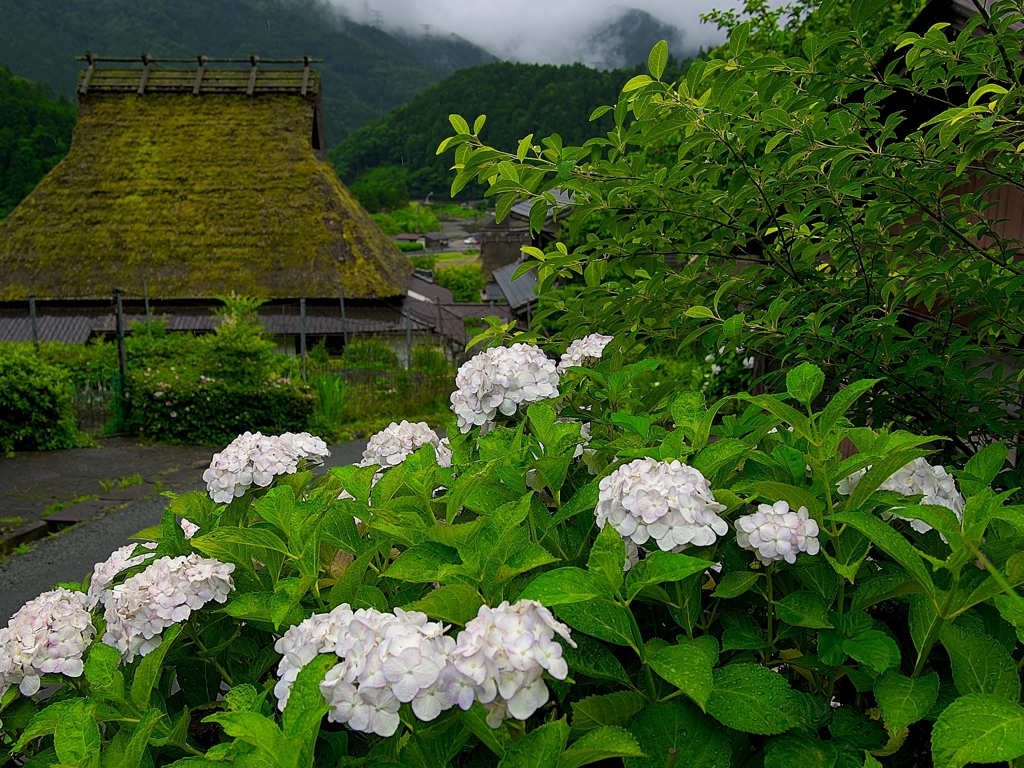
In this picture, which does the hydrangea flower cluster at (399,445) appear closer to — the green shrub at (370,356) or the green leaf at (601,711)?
the green leaf at (601,711)

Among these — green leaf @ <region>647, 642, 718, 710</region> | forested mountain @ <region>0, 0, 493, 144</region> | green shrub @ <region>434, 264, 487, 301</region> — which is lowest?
green shrub @ <region>434, 264, 487, 301</region>

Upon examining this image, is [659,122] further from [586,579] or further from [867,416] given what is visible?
[586,579]

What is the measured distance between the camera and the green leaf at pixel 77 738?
0.79m

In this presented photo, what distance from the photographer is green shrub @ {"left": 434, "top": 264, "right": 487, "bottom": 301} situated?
3594 cm

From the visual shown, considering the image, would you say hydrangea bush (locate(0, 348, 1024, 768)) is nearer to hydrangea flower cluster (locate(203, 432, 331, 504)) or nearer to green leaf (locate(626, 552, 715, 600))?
green leaf (locate(626, 552, 715, 600))

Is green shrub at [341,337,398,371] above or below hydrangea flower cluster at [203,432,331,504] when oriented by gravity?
below

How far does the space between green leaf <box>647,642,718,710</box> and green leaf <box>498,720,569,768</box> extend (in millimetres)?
126

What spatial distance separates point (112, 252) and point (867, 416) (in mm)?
17533

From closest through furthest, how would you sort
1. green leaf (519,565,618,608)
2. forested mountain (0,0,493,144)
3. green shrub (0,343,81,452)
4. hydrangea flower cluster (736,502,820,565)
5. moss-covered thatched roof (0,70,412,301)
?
green leaf (519,565,618,608)
hydrangea flower cluster (736,502,820,565)
green shrub (0,343,81,452)
moss-covered thatched roof (0,70,412,301)
forested mountain (0,0,493,144)

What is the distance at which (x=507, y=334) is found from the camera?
1954mm

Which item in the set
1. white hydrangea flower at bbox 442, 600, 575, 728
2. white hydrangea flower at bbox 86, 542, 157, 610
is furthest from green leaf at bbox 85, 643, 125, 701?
white hydrangea flower at bbox 442, 600, 575, 728

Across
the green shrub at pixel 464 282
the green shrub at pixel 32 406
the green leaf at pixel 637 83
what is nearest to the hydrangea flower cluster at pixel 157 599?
the green leaf at pixel 637 83

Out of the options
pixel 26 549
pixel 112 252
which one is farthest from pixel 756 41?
pixel 112 252

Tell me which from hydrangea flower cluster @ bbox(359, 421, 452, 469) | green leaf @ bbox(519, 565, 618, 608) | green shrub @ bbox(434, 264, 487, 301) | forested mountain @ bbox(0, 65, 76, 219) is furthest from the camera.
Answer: green shrub @ bbox(434, 264, 487, 301)
